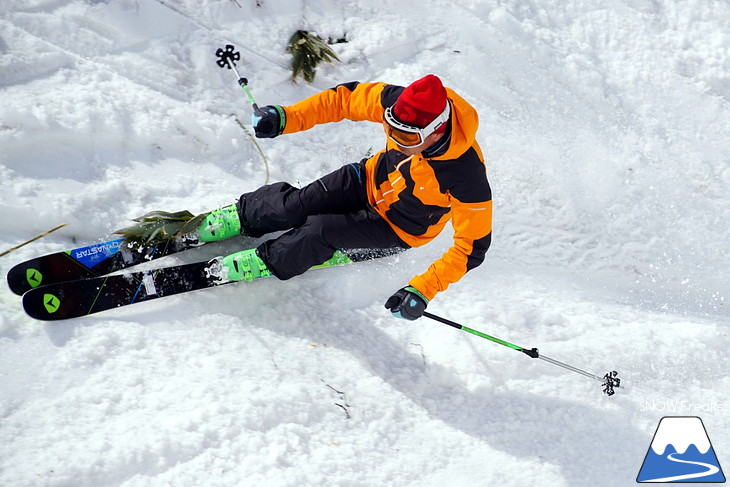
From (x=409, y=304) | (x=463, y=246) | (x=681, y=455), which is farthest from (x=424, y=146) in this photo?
(x=681, y=455)

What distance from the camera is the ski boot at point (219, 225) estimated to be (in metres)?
4.22

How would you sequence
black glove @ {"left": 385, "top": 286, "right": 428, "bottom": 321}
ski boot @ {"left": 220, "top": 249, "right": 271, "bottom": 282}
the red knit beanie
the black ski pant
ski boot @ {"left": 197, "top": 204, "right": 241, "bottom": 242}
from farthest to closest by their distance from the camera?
1. ski boot @ {"left": 197, "top": 204, "right": 241, "bottom": 242}
2. ski boot @ {"left": 220, "top": 249, "right": 271, "bottom": 282}
3. the black ski pant
4. black glove @ {"left": 385, "top": 286, "right": 428, "bottom": 321}
5. the red knit beanie

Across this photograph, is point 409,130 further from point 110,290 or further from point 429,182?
point 110,290

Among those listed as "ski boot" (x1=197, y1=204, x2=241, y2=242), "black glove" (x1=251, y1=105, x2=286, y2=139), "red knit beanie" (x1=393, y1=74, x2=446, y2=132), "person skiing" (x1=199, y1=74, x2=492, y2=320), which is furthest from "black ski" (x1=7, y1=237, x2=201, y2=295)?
"red knit beanie" (x1=393, y1=74, x2=446, y2=132)

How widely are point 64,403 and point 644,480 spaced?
11.4ft

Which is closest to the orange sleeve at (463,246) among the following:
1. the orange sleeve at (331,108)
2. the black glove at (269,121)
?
the orange sleeve at (331,108)

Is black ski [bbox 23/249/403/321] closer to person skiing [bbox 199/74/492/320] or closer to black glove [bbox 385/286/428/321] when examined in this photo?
person skiing [bbox 199/74/492/320]

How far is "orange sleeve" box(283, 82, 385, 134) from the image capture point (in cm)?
403

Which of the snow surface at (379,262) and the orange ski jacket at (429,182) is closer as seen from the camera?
the snow surface at (379,262)

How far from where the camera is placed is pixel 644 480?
12.1ft

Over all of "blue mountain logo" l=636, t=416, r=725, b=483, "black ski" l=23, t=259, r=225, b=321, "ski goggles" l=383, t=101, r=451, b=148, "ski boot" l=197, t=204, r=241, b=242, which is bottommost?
"blue mountain logo" l=636, t=416, r=725, b=483

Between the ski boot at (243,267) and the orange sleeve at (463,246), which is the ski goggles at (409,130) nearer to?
the orange sleeve at (463,246)

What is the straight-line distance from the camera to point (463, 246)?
12.0 ft

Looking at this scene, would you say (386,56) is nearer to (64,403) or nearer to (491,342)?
(491,342)
